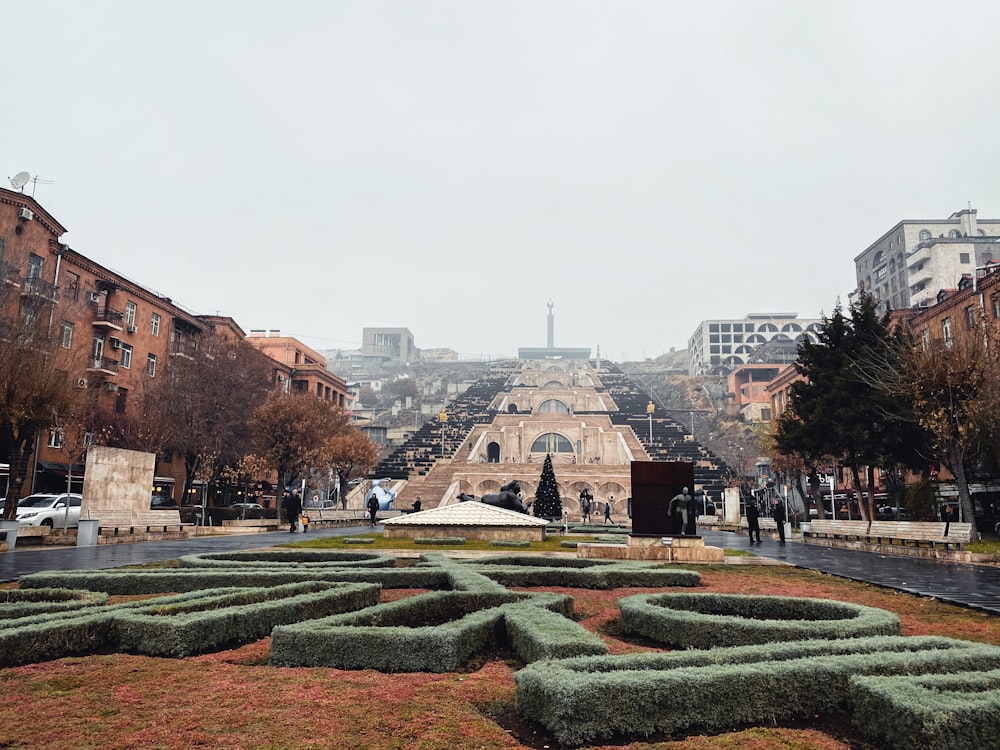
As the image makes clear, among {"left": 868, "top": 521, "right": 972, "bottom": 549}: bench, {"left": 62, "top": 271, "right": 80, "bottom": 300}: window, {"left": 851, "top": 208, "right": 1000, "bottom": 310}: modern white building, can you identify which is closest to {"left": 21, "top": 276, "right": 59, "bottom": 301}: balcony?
{"left": 62, "top": 271, "right": 80, "bottom": 300}: window

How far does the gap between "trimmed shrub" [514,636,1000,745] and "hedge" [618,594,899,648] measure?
0.78 metres

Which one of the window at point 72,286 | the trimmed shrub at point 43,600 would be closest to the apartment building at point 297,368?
the window at point 72,286

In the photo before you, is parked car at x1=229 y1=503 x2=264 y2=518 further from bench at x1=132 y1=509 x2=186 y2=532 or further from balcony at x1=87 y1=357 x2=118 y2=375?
bench at x1=132 y1=509 x2=186 y2=532

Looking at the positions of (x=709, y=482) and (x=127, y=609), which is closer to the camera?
(x=127, y=609)

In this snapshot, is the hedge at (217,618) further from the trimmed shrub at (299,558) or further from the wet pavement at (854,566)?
the wet pavement at (854,566)

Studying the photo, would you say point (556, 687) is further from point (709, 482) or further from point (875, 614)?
point (709, 482)

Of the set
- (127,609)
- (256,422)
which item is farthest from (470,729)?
(256,422)

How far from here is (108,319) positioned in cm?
3806

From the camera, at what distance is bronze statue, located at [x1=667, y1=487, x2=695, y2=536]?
53.5 ft

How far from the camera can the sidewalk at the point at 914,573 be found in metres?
10.0

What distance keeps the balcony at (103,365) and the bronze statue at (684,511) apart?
31.6m

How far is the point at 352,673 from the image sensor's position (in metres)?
5.50

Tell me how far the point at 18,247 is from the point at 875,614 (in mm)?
35148

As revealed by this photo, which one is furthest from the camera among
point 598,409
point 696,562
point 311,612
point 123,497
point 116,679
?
point 598,409
